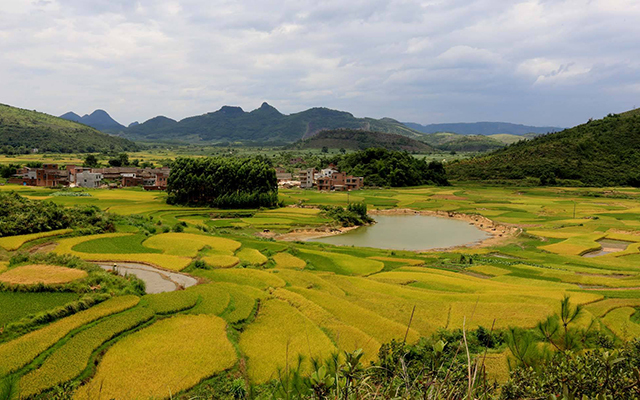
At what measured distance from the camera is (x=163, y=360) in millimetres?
10289

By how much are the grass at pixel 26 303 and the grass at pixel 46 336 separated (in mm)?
1017

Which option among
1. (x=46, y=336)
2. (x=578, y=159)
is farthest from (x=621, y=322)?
(x=578, y=159)

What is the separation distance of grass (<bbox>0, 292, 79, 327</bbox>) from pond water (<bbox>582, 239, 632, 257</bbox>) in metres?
35.3

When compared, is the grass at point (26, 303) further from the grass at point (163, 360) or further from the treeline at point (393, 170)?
the treeline at point (393, 170)

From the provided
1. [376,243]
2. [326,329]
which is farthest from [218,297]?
[376,243]

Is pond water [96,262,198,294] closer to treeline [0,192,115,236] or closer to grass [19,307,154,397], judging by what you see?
grass [19,307,154,397]

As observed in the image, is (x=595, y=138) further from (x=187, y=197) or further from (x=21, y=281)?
(x=21, y=281)

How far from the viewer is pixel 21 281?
1409cm

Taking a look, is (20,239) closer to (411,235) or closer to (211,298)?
(211,298)

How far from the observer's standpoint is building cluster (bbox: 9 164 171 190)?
227 feet

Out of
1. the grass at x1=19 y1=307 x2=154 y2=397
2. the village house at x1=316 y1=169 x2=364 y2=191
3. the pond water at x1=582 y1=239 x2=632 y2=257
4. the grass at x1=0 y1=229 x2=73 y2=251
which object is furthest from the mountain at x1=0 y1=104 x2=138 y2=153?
the pond water at x1=582 y1=239 x2=632 y2=257

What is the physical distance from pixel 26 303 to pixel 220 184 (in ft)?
142

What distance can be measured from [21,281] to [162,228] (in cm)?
1574

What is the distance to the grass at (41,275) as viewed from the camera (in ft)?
46.3
